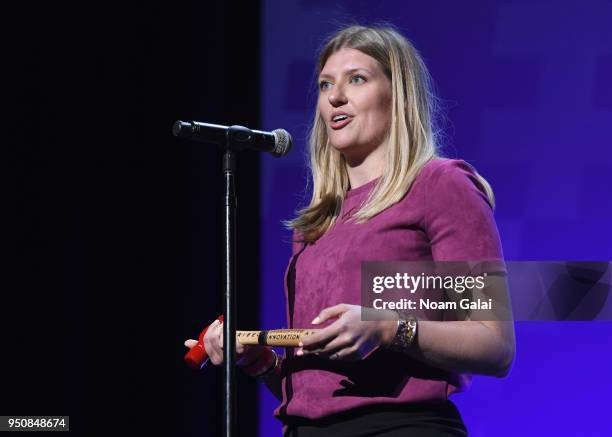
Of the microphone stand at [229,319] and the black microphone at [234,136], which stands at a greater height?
the black microphone at [234,136]

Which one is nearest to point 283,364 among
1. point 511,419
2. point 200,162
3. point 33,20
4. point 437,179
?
point 437,179

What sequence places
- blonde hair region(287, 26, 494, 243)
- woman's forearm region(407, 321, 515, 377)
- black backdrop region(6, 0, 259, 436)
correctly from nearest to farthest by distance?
woman's forearm region(407, 321, 515, 377) < blonde hair region(287, 26, 494, 243) < black backdrop region(6, 0, 259, 436)

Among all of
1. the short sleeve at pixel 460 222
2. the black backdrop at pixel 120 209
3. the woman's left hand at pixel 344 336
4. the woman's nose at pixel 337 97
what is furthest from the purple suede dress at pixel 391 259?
the black backdrop at pixel 120 209

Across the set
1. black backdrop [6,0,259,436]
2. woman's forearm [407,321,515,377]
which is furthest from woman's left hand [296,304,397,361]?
black backdrop [6,0,259,436]

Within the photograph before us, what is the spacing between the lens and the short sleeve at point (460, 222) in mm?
1506

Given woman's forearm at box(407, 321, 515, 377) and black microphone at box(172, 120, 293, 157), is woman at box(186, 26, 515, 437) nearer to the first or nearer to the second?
woman's forearm at box(407, 321, 515, 377)

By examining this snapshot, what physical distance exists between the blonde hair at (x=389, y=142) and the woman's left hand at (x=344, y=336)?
0.31 m

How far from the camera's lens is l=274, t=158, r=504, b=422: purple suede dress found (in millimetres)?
1491

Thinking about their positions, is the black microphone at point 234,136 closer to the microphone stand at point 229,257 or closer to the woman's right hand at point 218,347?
the microphone stand at point 229,257

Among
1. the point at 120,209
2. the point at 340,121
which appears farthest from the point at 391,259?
the point at 120,209

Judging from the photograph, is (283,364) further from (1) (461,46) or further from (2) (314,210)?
(1) (461,46)

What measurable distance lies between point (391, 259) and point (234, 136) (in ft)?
1.24

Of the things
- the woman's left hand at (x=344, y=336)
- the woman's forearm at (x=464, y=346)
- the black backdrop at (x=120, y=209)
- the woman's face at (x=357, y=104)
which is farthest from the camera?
the black backdrop at (x=120, y=209)

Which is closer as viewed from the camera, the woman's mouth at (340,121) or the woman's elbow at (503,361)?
the woman's elbow at (503,361)
